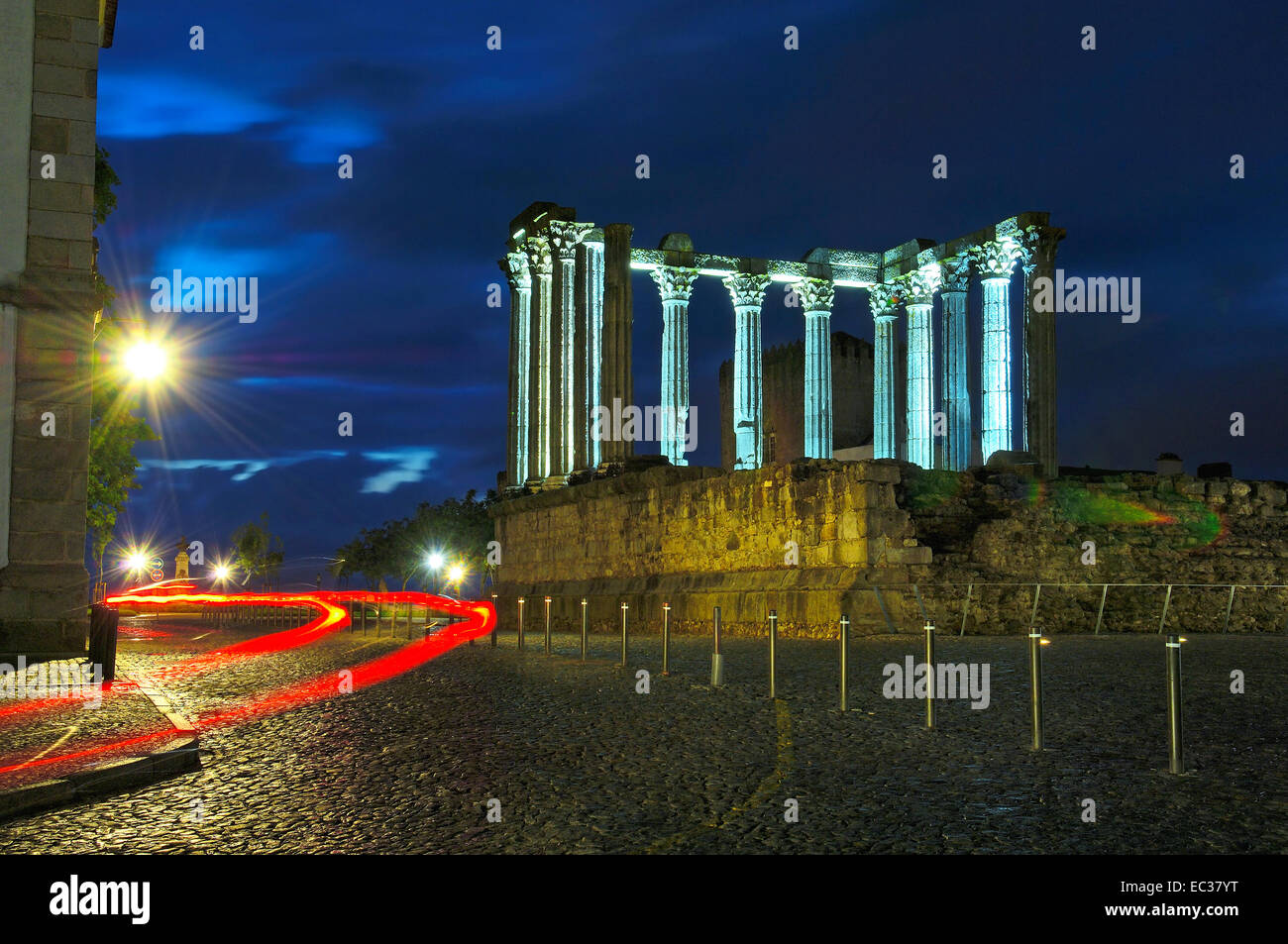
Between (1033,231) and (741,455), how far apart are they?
11.8 m

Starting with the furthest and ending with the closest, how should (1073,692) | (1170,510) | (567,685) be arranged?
(1170,510) → (567,685) → (1073,692)

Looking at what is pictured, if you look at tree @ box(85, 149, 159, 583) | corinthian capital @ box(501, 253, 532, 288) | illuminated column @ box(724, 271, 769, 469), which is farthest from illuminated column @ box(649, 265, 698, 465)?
tree @ box(85, 149, 159, 583)

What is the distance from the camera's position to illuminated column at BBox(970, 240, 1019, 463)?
32406 mm

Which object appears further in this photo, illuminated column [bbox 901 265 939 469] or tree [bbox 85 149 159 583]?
illuminated column [bbox 901 265 939 469]

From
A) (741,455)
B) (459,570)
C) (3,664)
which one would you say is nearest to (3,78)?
(3,664)

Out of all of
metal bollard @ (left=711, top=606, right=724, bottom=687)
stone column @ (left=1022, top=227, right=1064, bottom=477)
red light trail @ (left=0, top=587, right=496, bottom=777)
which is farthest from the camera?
stone column @ (left=1022, top=227, right=1064, bottom=477)

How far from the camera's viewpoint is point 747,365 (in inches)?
1528

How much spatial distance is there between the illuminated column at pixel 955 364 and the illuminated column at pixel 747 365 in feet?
18.9

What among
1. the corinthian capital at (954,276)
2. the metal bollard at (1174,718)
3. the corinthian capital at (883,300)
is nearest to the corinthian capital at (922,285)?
the corinthian capital at (954,276)

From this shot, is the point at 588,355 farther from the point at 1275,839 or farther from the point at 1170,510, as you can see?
the point at 1275,839

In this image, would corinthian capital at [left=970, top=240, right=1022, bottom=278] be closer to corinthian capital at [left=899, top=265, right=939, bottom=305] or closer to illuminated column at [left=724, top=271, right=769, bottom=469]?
corinthian capital at [left=899, top=265, right=939, bottom=305]

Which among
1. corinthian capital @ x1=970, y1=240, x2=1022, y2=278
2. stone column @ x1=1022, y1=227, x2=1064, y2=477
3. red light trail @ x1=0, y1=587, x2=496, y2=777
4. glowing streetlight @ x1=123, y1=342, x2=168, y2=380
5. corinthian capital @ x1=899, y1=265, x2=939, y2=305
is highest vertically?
corinthian capital @ x1=899, y1=265, x2=939, y2=305

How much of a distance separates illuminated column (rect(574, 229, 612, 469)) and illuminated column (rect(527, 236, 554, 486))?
4.40 ft
